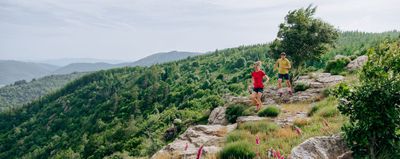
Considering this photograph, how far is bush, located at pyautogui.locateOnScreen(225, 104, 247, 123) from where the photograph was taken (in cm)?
1761

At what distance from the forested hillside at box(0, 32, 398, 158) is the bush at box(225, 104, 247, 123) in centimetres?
4275

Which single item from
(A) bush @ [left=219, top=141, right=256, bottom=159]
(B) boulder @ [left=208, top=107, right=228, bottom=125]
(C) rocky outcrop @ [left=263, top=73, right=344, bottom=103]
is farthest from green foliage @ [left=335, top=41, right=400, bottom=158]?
(C) rocky outcrop @ [left=263, top=73, right=344, bottom=103]

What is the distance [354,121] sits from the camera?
25.3ft

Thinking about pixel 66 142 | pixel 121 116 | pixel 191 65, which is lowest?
pixel 66 142

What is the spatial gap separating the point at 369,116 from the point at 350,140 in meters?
0.74

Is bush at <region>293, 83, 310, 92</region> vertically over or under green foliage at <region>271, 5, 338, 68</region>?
under

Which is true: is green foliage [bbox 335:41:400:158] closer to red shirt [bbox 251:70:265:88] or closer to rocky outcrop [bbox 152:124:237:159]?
rocky outcrop [bbox 152:124:237:159]

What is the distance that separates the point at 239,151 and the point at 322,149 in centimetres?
210

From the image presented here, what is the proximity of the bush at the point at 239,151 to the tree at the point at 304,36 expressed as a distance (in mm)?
18909

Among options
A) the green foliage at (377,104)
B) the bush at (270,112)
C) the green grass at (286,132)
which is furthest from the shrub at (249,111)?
the green foliage at (377,104)

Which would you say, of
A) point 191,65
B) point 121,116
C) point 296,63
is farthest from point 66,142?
point 296,63

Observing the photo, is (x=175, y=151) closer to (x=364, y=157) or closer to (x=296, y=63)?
(x=364, y=157)

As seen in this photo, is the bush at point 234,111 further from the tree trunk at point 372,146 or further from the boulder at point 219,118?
the tree trunk at point 372,146

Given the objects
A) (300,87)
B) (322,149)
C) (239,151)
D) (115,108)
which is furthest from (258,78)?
(115,108)
